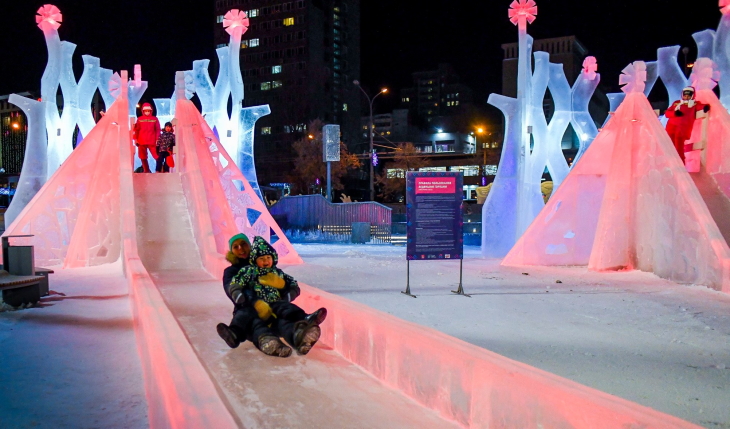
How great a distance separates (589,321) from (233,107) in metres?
14.4

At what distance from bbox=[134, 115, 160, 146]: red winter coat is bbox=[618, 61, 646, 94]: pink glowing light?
11.9 metres

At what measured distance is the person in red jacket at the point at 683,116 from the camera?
42.9 ft

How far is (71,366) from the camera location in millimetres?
5707

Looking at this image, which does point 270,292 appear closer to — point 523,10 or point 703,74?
point 703,74

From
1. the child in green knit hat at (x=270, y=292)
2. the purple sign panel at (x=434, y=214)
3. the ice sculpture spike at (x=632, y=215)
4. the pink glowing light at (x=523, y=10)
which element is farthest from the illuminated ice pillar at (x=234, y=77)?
the child in green knit hat at (x=270, y=292)

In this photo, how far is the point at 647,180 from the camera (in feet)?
41.0

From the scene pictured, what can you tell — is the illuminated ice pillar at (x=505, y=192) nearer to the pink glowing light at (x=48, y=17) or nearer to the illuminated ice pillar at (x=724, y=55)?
the illuminated ice pillar at (x=724, y=55)

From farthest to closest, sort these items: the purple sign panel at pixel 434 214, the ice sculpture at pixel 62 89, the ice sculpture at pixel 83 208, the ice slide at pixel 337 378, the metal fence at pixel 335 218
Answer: the metal fence at pixel 335 218
the ice sculpture at pixel 62 89
the ice sculpture at pixel 83 208
the purple sign panel at pixel 434 214
the ice slide at pixel 337 378

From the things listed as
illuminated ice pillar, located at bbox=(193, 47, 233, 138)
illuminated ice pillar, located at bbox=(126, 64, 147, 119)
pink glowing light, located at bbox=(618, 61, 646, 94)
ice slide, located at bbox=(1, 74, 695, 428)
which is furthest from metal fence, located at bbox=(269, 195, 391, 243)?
ice slide, located at bbox=(1, 74, 695, 428)

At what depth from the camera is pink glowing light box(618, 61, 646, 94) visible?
1341cm

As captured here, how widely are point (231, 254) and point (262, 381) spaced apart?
1499 millimetres

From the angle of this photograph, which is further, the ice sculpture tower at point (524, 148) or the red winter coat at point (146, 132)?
the ice sculpture tower at point (524, 148)

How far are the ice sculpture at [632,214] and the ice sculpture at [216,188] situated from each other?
21.0 ft

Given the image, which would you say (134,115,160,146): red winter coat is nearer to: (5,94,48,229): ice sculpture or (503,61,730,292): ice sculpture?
(5,94,48,229): ice sculpture
